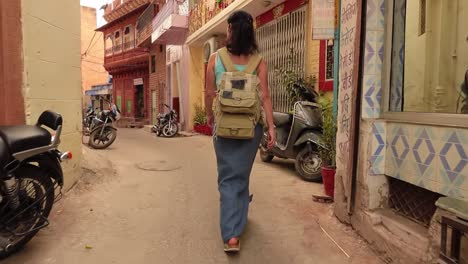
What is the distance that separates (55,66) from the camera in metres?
4.50

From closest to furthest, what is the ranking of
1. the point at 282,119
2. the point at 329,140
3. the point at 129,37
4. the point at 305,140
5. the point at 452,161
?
1. the point at 452,161
2. the point at 329,140
3. the point at 305,140
4. the point at 282,119
5. the point at 129,37

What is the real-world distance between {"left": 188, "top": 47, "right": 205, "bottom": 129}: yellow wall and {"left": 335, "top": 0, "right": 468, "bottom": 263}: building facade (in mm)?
11687

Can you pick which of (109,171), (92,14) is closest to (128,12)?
(92,14)

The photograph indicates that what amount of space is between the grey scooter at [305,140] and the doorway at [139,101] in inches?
830

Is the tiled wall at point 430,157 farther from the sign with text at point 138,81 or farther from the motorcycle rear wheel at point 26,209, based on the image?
the sign with text at point 138,81

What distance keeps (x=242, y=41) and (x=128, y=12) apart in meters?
25.8

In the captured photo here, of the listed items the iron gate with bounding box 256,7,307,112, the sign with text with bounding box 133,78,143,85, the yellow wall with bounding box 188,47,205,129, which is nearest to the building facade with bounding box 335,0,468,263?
the iron gate with bounding box 256,7,307,112

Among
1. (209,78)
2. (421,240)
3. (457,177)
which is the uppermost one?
(209,78)

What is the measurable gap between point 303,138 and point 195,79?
10017 millimetres

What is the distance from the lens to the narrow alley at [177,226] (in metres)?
3.03

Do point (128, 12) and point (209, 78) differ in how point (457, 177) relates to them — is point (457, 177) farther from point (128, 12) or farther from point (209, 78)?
point (128, 12)

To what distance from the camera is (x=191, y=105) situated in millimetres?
15141

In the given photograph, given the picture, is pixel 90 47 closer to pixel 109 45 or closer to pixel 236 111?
pixel 109 45

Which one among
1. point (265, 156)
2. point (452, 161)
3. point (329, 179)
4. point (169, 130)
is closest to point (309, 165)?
point (329, 179)
